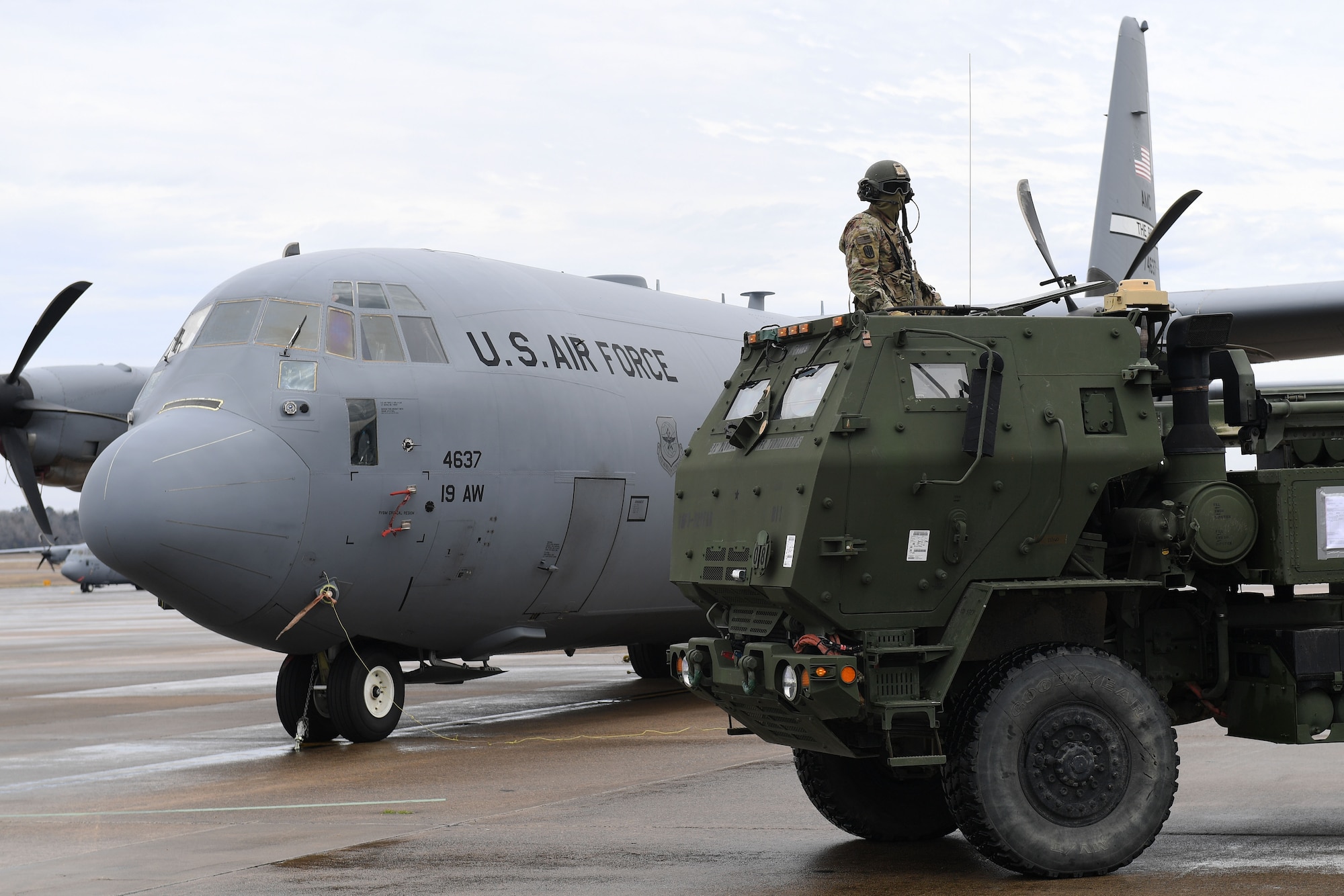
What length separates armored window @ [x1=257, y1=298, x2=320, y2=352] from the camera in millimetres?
12867

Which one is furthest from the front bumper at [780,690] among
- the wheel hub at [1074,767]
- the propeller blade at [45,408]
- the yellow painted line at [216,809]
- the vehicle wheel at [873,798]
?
the propeller blade at [45,408]

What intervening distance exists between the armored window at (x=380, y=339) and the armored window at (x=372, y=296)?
12cm

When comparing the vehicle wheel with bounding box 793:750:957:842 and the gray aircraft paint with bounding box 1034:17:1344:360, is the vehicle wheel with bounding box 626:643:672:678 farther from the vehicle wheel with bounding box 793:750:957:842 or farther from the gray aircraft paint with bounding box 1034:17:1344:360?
the vehicle wheel with bounding box 793:750:957:842

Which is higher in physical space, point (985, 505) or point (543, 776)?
point (985, 505)

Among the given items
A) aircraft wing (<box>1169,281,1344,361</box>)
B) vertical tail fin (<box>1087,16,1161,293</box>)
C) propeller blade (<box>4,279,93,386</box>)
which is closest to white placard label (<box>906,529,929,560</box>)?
aircraft wing (<box>1169,281,1344,361</box>)

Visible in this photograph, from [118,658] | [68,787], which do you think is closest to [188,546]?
[68,787]

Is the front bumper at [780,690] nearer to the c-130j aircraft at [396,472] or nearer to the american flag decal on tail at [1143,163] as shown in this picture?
the c-130j aircraft at [396,472]

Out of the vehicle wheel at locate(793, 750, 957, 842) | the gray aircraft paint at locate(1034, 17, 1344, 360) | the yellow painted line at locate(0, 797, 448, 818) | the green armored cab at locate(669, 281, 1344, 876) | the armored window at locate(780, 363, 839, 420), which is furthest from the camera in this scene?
the gray aircraft paint at locate(1034, 17, 1344, 360)

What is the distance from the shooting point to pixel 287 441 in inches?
484

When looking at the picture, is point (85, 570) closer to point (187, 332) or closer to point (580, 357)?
point (187, 332)

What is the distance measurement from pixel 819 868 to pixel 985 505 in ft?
6.79

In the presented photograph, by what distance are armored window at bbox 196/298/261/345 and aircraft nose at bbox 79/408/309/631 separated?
0.87 meters

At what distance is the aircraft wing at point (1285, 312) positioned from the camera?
17469mm

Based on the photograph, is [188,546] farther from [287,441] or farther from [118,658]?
[118,658]
